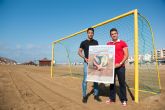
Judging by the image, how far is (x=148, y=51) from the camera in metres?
6.80

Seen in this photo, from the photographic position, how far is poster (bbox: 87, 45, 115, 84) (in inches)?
174

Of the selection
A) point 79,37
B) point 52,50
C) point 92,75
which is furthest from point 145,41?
point 52,50

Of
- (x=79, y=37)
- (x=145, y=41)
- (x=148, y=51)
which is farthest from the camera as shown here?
(x=79, y=37)

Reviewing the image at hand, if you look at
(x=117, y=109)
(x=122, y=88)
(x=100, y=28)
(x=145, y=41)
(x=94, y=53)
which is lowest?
(x=117, y=109)

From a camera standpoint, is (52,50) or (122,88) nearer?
(122,88)

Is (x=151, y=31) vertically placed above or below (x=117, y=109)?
above

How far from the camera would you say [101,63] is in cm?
454

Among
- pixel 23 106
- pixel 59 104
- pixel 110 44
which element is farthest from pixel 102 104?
pixel 23 106

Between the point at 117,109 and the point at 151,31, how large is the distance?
11.3ft

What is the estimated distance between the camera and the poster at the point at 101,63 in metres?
A: 4.41

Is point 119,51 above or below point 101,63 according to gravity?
above

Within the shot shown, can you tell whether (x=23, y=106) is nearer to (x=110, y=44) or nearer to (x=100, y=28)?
(x=110, y=44)

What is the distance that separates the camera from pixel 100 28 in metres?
6.88

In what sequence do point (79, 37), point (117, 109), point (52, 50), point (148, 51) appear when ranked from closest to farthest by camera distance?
1. point (117, 109)
2. point (148, 51)
3. point (79, 37)
4. point (52, 50)
